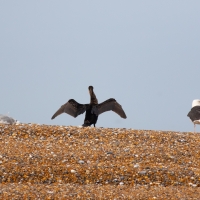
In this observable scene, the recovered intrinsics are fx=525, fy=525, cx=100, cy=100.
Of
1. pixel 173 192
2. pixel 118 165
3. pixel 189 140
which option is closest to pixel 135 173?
pixel 118 165

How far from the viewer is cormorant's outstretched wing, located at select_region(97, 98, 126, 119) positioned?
51.7ft

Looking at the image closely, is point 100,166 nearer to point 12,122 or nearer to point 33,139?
point 33,139

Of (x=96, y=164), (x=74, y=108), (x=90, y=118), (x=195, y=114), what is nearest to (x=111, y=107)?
(x=90, y=118)

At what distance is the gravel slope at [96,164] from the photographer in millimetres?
Result: 9156

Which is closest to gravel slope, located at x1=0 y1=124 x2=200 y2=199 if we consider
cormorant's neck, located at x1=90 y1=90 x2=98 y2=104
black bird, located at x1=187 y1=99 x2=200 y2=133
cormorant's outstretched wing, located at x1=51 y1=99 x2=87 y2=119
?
cormorant's outstretched wing, located at x1=51 y1=99 x2=87 y2=119

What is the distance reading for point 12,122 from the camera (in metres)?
15.1

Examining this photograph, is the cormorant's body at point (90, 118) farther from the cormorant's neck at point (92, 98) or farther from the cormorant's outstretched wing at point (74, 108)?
the cormorant's neck at point (92, 98)

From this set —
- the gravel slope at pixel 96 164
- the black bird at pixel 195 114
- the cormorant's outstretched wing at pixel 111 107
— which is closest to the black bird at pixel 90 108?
the cormorant's outstretched wing at pixel 111 107

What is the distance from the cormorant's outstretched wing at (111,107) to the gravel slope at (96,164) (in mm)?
2391

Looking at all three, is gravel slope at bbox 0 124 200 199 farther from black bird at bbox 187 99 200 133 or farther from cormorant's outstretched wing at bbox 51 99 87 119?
black bird at bbox 187 99 200 133

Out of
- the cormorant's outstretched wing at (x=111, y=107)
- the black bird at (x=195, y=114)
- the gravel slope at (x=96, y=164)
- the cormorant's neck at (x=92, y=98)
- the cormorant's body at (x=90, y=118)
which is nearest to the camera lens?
the gravel slope at (x=96, y=164)

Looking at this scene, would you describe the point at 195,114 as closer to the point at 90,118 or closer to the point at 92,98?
the point at 92,98

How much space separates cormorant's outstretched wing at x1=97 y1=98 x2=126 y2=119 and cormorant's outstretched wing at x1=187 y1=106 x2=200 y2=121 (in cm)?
246

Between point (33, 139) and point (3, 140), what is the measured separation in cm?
72
